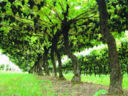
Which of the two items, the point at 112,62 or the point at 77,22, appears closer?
the point at 112,62

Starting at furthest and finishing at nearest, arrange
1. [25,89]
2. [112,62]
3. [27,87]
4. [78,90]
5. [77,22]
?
1. [77,22]
2. [78,90]
3. [27,87]
4. [112,62]
5. [25,89]

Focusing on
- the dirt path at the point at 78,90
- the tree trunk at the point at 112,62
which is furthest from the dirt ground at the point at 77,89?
the tree trunk at the point at 112,62

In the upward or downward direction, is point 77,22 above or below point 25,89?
above

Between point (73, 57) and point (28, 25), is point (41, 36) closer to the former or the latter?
point (28, 25)

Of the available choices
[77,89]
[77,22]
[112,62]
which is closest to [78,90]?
[77,89]

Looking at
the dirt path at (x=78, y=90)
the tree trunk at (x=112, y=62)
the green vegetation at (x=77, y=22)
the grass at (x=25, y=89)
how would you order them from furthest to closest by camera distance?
the dirt path at (x=78, y=90) < the green vegetation at (x=77, y=22) < the tree trunk at (x=112, y=62) < the grass at (x=25, y=89)

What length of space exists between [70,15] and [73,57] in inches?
108

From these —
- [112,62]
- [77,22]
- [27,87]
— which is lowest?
[27,87]

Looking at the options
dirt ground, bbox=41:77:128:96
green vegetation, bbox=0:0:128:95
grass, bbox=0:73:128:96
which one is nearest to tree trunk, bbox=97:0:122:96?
green vegetation, bbox=0:0:128:95

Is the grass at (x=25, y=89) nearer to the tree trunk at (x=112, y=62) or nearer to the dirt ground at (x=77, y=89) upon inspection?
the dirt ground at (x=77, y=89)

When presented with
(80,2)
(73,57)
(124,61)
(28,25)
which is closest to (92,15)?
(80,2)

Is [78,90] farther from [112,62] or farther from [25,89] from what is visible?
[25,89]

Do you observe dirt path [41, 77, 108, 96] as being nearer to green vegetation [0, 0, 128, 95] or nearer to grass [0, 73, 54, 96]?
grass [0, 73, 54, 96]

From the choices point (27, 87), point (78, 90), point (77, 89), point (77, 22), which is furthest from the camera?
point (77, 22)
